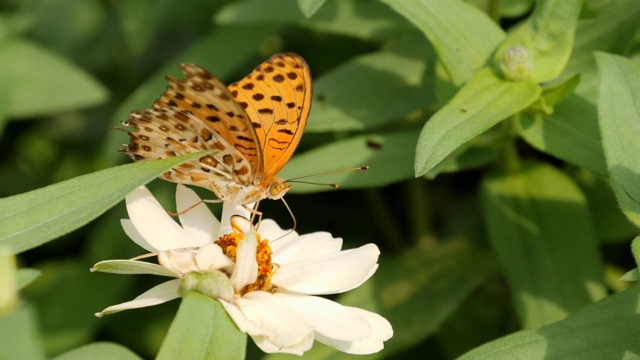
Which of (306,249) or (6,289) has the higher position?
(6,289)

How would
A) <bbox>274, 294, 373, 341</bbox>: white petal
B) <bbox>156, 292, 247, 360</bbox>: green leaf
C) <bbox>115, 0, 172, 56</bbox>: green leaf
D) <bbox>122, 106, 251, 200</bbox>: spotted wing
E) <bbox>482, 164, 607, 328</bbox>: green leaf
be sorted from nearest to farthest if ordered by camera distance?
1. <bbox>156, 292, 247, 360</bbox>: green leaf
2. <bbox>274, 294, 373, 341</bbox>: white petal
3. <bbox>122, 106, 251, 200</bbox>: spotted wing
4. <bbox>482, 164, 607, 328</bbox>: green leaf
5. <bbox>115, 0, 172, 56</bbox>: green leaf

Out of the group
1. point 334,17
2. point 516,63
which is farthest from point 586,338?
point 334,17

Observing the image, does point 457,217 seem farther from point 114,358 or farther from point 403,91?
point 114,358

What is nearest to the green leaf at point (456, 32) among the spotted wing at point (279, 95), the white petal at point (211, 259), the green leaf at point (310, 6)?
the green leaf at point (310, 6)

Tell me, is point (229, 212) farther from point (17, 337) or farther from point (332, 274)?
point (17, 337)

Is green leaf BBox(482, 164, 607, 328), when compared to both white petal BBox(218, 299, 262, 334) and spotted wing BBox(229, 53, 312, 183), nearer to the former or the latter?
spotted wing BBox(229, 53, 312, 183)

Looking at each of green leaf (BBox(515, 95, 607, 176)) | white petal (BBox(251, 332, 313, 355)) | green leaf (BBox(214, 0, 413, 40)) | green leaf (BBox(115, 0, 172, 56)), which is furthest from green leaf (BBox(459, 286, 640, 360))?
green leaf (BBox(115, 0, 172, 56))

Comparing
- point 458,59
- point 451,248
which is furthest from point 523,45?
point 451,248
